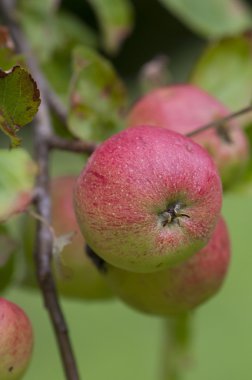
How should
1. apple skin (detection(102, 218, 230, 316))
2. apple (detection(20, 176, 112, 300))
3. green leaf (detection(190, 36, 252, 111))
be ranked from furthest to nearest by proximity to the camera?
green leaf (detection(190, 36, 252, 111)), apple (detection(20, 176, 112, 300)), apple skin (detection(102, 218, 230, 316))

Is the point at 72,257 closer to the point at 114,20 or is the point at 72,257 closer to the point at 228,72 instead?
the point at 228,72

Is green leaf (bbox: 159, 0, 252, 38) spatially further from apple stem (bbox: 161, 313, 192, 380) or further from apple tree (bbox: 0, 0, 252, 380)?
apple stem (bbox: 161, 313, 192, 380)

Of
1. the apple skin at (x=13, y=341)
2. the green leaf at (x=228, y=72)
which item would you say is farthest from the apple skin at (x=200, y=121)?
the apple skin at (x=13, y=341)

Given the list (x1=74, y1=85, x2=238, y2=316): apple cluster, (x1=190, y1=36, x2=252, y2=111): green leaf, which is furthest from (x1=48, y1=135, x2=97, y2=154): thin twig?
(x1=190, y1=36, x2=252, y2=111): green leaf

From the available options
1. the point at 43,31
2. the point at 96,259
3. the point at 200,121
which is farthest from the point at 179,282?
the point at 43,31

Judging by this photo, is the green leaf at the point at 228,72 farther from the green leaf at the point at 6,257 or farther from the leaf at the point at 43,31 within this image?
the green leaf at the point at 6,257

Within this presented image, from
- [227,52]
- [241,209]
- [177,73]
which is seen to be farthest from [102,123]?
[177,73]
